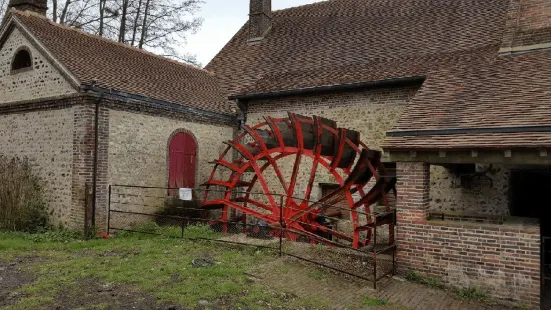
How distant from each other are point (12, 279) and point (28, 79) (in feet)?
20.0

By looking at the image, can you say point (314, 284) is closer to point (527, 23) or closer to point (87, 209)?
point (87, 209)

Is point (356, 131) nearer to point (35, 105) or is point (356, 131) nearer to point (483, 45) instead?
point (483, 45)

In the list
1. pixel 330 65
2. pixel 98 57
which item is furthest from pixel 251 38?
pixel 98 57

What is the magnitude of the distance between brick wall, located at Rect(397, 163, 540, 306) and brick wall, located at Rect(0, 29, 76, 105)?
7.59m

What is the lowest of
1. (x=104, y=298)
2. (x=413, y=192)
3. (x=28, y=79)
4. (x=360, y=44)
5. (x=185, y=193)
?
(x=104, y=298)

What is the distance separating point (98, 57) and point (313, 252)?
7771mm

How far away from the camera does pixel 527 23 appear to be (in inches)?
405

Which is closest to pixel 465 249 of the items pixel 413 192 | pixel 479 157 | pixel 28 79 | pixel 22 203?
pixel 413 192

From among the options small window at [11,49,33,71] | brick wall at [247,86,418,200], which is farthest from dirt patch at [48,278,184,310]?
small window at [11,49,33,71]

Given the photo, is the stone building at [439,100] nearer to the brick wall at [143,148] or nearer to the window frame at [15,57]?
the brick wall at [143,148]

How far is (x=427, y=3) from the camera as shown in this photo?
14.1 m

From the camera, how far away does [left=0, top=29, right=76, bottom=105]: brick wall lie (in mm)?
10219

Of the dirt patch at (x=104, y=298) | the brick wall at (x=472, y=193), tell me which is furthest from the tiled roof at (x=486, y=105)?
the dirt patch at (x=104, y=298)

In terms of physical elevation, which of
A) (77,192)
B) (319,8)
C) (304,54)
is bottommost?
(77,192)
